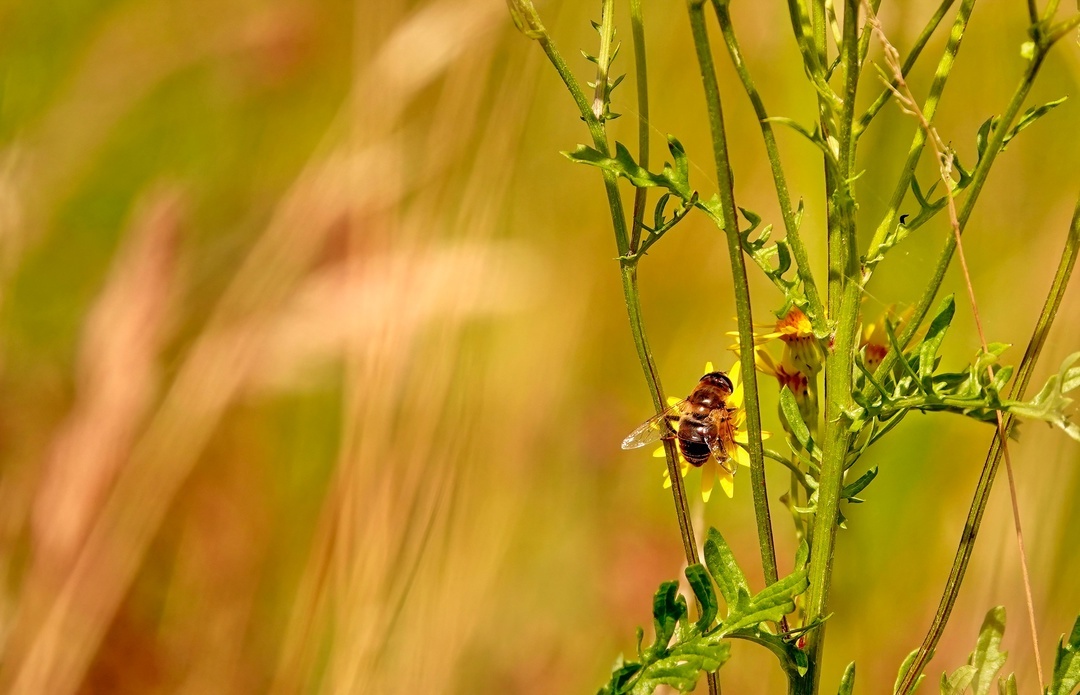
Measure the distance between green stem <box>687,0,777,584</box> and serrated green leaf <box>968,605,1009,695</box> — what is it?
0.21 m

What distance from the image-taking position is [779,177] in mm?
741

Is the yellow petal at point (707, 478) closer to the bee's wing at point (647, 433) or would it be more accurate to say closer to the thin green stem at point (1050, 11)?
the bee's wing at point (647, 433)

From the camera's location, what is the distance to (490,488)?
196 cm

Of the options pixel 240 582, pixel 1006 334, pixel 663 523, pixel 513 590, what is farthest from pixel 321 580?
pixel 1006 334

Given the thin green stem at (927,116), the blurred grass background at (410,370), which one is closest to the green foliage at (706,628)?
the thin green stem at (927,116)

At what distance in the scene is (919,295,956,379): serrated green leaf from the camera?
0.75m

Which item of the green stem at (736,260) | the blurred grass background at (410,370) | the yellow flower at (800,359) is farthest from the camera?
the blurred grass background at (410,370)

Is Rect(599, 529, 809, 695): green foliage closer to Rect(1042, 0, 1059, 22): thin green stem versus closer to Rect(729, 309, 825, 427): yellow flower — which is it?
Rect(729, 309, 825, 427): yellow flower

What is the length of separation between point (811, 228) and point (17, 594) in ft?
5.39

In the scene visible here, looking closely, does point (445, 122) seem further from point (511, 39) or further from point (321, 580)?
point (321, 580)

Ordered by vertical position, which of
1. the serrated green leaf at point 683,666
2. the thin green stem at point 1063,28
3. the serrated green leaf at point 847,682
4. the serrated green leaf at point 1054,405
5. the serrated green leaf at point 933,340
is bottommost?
the serrated green leaf at point 683,666

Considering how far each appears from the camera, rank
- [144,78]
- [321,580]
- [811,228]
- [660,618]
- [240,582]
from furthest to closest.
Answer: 1. [144,78]
2. [240,582]
3. [321,580]
4. [811,228]
5. [660,618]

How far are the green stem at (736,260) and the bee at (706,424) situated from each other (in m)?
0.26

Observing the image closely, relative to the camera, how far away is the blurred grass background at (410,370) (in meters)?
1.71
